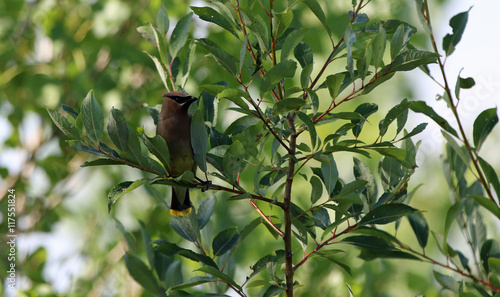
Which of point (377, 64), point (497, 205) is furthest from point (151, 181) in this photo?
point (497, 205)

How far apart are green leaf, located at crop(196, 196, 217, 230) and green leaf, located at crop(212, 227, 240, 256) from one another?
86mm

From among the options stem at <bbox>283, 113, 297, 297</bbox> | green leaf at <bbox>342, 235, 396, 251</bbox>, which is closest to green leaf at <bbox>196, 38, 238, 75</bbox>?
stem at <bbox>283, 113, 297, 297</bbox>

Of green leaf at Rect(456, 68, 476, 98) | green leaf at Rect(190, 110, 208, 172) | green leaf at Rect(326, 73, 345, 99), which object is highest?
green leaf at Rect(326, 73, 345, 99)

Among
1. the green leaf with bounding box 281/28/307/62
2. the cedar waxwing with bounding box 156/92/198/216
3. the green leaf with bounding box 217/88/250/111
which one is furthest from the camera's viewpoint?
the cedar waxwing with bounding box 156/92/198/216

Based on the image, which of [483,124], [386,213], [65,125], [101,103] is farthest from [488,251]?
[101,103]

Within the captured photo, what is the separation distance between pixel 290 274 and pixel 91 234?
3.13 metres

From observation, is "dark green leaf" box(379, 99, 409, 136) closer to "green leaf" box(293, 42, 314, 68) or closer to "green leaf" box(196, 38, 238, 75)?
"green leaf" box(293, 42, 314, 68)

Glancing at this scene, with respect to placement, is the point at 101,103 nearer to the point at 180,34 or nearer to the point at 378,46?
the point at 180,34

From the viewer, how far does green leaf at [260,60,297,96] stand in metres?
1.42

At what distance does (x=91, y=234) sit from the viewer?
438cm

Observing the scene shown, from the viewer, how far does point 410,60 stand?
146cm

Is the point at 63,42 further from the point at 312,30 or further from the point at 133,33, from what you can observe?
the point at 312,30

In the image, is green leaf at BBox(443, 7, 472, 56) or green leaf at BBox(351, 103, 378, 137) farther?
green leaf at BBox(443, 7, 472, 56)

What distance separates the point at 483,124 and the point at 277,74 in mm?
753
